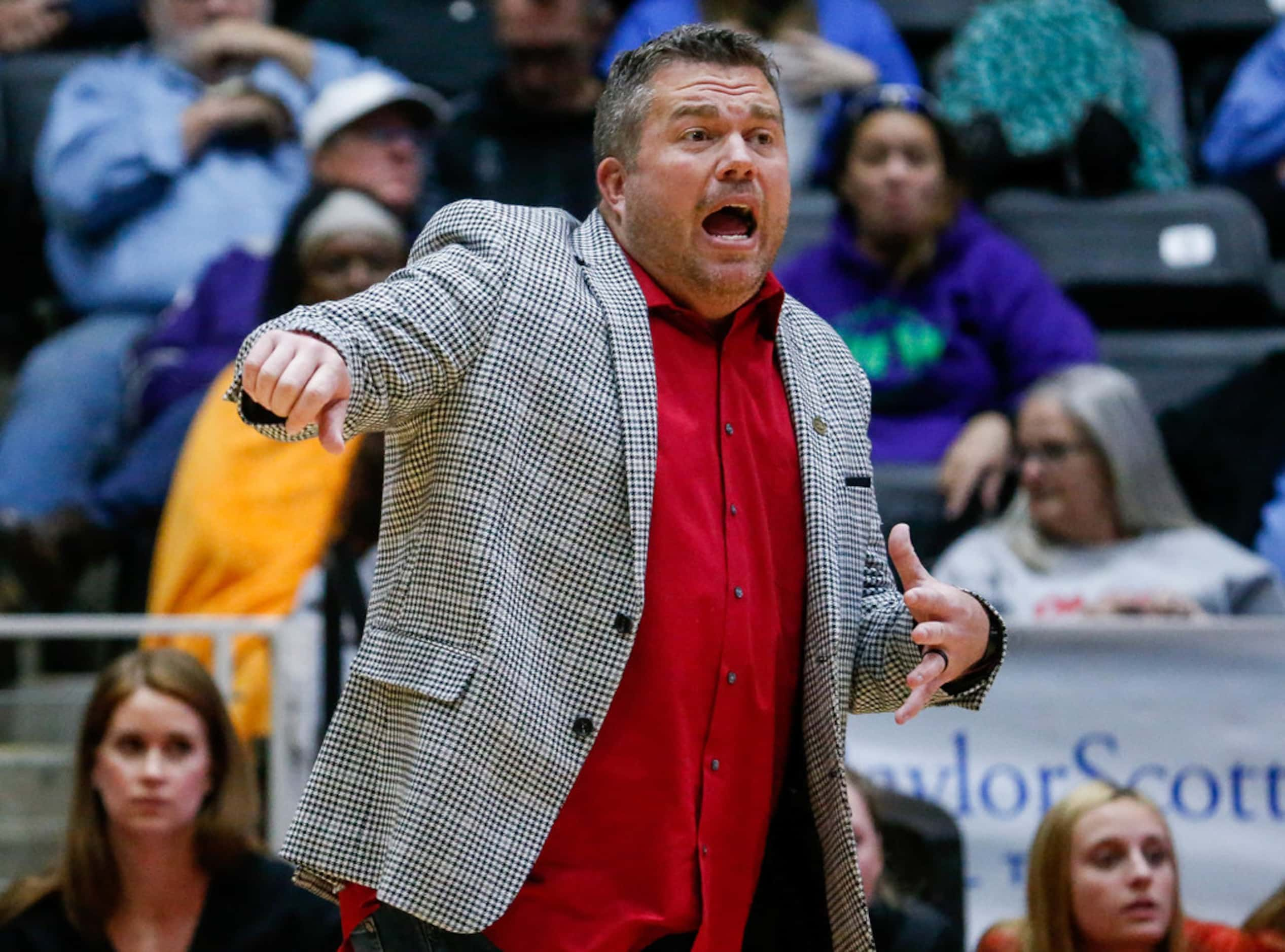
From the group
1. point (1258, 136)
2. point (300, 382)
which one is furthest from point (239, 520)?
point (1258, 136)

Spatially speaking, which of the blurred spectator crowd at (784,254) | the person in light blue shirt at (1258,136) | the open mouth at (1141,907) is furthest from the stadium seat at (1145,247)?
the open mouth at (1141,907)

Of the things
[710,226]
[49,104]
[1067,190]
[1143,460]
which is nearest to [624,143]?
[710,226]

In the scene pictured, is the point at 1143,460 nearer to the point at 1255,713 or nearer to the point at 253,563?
the point at 1255,713

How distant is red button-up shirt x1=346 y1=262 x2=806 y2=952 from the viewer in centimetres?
215

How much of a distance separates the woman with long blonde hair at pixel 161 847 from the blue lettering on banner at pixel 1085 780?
1222 millimetres

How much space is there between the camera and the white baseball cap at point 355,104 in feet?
18.0

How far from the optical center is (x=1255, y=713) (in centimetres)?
373

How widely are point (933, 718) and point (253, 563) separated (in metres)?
1.73

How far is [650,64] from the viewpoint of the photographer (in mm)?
2340

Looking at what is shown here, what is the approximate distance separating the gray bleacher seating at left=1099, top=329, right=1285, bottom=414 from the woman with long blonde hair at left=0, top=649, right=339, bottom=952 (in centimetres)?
284

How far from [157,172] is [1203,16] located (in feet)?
12.2

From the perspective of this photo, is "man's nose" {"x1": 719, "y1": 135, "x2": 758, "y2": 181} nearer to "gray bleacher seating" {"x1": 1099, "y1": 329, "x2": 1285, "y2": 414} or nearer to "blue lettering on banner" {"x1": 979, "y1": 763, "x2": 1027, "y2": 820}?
"blue lettering on banner" {"x1": 979, "y1": 763, "x2": 1027, "y2": 820}

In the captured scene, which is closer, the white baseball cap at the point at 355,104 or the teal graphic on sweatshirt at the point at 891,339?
the teal graphic on sweatshirt at the point at 891,339

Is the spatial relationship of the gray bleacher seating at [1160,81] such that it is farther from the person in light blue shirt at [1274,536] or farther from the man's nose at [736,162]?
the man's nose at [736,162]
